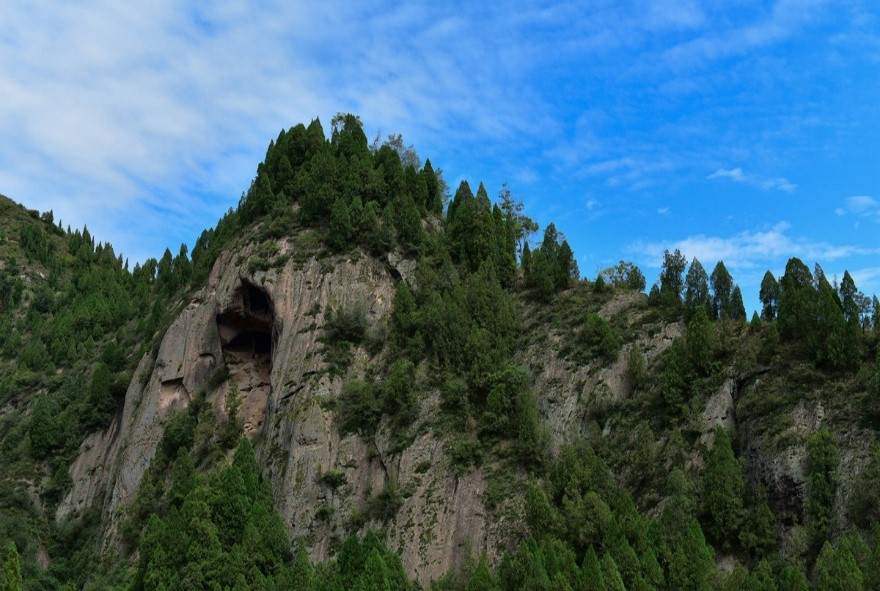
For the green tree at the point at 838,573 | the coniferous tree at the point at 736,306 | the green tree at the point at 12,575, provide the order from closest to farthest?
1. the green tree at the point at 838,573
2. the green tree at the point at 12,575
3. the coniferous tree at the point at 736,306

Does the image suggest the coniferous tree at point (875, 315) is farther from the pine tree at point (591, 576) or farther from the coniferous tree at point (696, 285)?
the pine tree at point (591, 576)

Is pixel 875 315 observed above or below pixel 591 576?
above

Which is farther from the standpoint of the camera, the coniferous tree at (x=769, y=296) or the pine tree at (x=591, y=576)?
the coniferous tree at (x=769, y=296)

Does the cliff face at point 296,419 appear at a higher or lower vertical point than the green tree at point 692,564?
higher

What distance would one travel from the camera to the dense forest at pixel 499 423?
133 feet

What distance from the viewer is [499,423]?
169 feet

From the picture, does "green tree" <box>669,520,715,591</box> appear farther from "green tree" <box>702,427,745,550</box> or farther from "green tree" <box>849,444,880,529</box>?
"green tree" <box>849,444,880,529</box>

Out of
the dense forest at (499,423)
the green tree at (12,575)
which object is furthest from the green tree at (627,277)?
the green tree at (12,575)

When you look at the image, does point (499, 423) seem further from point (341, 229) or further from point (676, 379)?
point (341, 229)

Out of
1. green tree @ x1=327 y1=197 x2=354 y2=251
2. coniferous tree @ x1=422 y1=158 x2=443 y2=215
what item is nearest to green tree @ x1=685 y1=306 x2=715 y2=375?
green tree @ x1=327 y1=197 x2=354 y2=251

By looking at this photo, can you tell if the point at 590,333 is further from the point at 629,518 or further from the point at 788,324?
the point at 629,518

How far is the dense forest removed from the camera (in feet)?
133

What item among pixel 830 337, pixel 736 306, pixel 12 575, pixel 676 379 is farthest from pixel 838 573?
pixel 12 575

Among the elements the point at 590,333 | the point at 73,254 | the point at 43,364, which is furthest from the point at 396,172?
the point at 73,254
